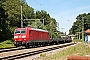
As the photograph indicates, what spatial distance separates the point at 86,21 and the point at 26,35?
90.1 m

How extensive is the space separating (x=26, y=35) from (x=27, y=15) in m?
76.5

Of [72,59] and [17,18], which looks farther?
[17,18]

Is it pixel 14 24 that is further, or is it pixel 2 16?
pixel 14 24

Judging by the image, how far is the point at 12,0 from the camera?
Result: 229 ft

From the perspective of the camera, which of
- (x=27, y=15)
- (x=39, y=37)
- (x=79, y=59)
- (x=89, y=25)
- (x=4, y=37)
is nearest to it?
(x=79, y=59)

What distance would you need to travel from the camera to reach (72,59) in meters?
7.51

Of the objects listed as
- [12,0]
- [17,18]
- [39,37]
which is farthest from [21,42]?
[12,0]

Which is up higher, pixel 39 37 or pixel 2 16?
pixel 2 16

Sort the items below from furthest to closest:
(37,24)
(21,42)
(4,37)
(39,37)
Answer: (37,24)
(4,37)
(39,37)
(21,42)

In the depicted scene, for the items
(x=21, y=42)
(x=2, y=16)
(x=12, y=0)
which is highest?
(x=12, y=0)

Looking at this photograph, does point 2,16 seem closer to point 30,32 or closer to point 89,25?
point 30,32

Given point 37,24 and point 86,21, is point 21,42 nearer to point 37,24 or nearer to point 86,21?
point 37,24

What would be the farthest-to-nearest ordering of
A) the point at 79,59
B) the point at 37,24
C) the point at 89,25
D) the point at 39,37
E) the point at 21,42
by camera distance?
the point at 89,25
the point at 37,24
the point at 39,37
the point at 21,42
the point at 79,59

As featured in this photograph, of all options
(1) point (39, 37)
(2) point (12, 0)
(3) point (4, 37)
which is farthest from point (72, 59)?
(2) point (12, 0)
